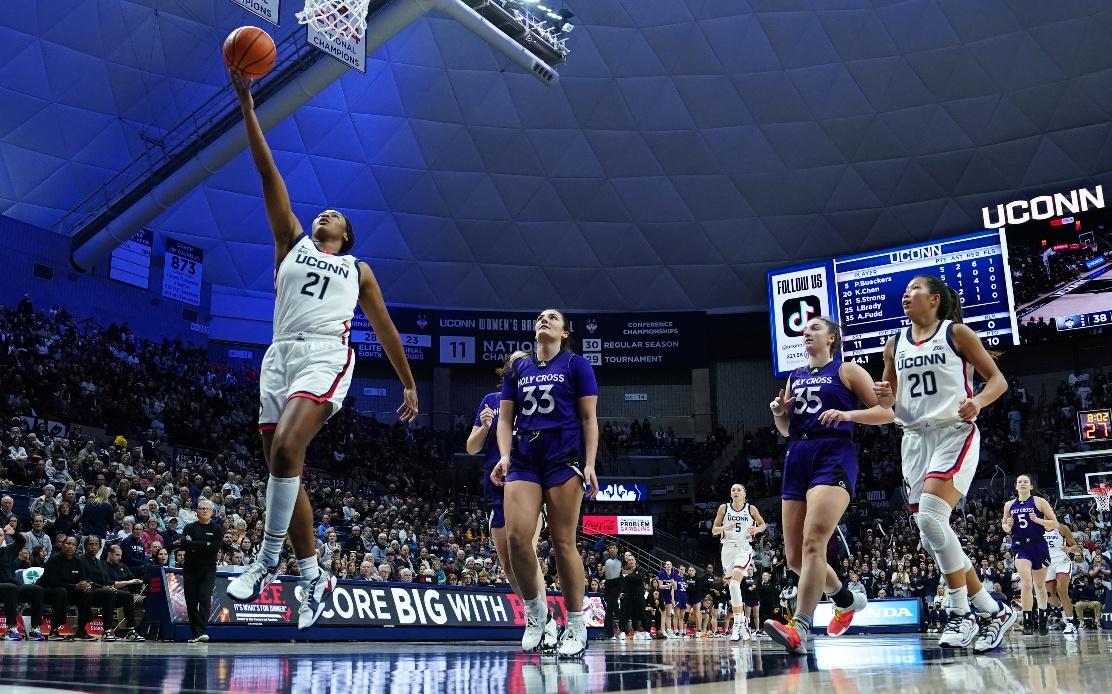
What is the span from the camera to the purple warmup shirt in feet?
21.3

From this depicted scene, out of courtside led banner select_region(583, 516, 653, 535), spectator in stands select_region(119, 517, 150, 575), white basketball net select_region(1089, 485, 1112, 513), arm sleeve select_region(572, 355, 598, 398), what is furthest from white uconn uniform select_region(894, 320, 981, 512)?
courtside led banner select_region(583, 516, 653, 535)

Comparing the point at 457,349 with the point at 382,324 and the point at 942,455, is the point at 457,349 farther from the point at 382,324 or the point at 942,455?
the point at 382,324

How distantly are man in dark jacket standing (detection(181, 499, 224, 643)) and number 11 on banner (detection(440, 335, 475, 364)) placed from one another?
82.4 ft

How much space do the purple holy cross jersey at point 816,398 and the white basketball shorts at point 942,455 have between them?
516mm

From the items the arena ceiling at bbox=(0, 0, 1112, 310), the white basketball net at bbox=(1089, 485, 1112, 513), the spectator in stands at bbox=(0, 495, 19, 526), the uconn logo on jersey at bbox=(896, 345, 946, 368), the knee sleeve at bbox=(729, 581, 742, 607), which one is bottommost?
the knee sleeve at bbox=(729, 581, 742, 607)

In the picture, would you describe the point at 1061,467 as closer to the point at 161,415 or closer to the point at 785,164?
the point at 785,164

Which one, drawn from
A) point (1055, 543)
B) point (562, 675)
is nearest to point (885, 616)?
point (1055, 543)

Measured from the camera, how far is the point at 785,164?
109ft

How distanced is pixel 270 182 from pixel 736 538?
1070 cm

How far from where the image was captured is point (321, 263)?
5586 mm

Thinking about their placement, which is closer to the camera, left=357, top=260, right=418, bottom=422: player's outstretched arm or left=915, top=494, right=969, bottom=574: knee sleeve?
left=357, top=260, right=418, bottom=422: player's outstretched arm

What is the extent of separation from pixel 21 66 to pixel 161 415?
35.0ft

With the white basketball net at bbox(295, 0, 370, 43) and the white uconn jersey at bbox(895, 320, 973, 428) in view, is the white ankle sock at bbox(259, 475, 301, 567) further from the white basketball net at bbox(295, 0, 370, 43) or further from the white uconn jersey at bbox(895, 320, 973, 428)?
the white basketball net at bbox(295, 0, 370, 43)

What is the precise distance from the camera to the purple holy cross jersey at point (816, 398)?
695cm
